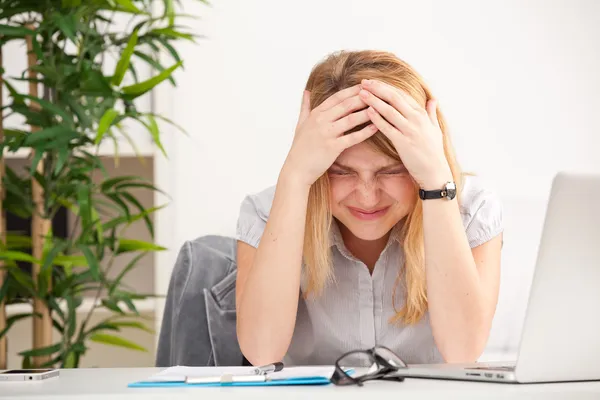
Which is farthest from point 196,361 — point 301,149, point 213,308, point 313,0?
point 313,0

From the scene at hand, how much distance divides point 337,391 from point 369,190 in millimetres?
575

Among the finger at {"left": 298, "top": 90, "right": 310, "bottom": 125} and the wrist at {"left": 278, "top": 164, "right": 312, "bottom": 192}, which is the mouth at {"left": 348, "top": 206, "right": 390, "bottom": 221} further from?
the finger at {"left": 298, "top": 90, "right": 310, "bottom": 125}

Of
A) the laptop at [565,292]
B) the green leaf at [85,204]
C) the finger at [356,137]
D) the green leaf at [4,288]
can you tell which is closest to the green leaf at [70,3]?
the green leaf at [85,204]

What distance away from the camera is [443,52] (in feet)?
10.1

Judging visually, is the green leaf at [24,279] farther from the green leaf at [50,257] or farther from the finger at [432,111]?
the finger at [432,111]

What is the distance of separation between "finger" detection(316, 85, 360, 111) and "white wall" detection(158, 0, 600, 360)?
1644 mm

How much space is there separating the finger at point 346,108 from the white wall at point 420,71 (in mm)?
1671

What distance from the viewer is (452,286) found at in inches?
54.4

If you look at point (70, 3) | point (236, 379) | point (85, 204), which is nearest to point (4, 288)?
point (85, 204)

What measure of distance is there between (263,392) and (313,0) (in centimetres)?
244

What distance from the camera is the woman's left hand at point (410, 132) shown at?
4.37 ft

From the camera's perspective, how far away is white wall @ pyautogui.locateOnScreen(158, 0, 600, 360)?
301 centimetres

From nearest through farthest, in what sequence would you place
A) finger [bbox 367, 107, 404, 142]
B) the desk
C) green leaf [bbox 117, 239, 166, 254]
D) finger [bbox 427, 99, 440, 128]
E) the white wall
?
1. the desk
2. finger [bbox 367, 107, 404, 142]
3. finger [bbox 427, 99, 440, 128]
4. green leaf [bbox 117, 239, 166, 254]
5. the white wall

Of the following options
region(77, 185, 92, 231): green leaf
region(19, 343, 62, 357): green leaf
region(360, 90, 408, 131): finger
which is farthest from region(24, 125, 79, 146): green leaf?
region(360, 90, 408, 131): finger
